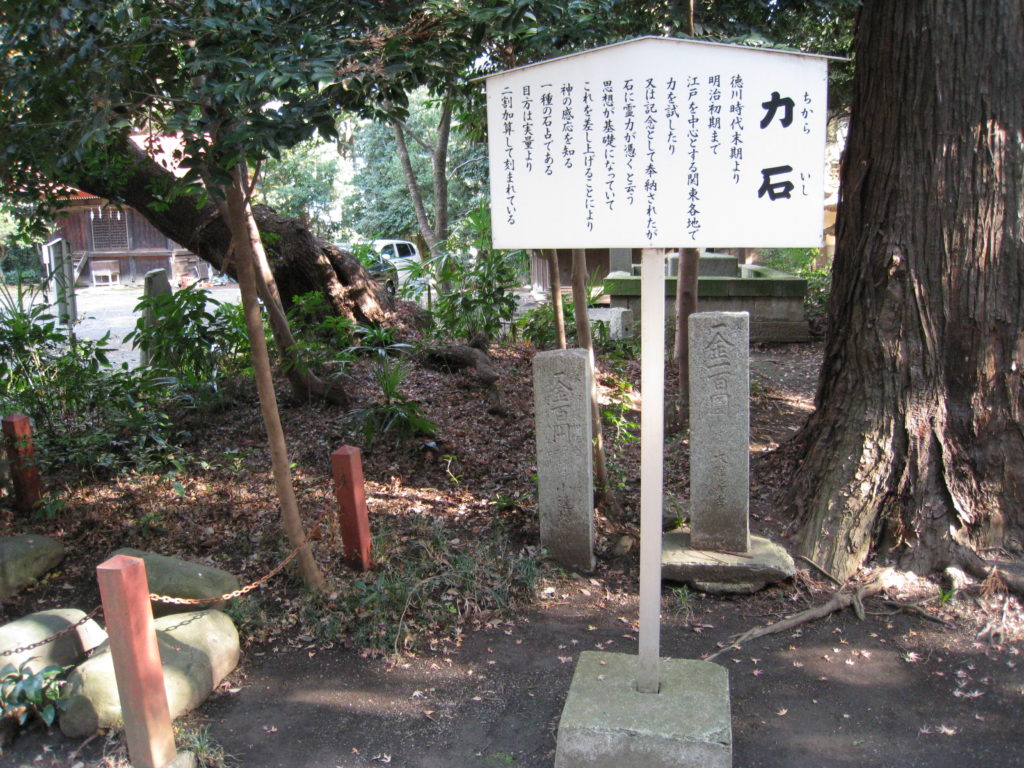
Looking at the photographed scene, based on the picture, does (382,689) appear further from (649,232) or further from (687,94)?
(687,94)

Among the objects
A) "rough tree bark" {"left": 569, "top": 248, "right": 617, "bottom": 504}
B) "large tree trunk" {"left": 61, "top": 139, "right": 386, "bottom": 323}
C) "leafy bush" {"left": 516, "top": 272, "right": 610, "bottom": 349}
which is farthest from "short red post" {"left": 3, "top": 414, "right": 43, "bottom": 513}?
"leafy bush" {"left": 516, "top": 272, "right": 610, "bottom": 349}

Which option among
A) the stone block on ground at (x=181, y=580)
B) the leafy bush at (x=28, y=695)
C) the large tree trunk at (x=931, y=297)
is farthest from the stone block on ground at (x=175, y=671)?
the large tree trunk at (x=931, y=297)

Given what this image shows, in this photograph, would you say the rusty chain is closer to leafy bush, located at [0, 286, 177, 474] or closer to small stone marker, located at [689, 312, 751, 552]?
leafy bush, located at [0, 286, 177, 474]

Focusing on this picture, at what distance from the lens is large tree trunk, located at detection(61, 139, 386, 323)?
22.8 feet

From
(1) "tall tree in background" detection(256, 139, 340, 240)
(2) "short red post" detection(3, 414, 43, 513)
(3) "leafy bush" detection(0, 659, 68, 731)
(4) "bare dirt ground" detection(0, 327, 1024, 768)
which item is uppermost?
(1) "tall tree in background" detection(256, 139, 340, 240)

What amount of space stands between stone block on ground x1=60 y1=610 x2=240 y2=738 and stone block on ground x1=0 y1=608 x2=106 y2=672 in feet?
0.70

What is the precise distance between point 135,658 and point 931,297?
392 centimetres

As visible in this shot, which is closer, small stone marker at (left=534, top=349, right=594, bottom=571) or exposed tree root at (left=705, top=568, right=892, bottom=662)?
exposed tree root at (left=705, top=568, right=892, bottom=662)

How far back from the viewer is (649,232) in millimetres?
2840

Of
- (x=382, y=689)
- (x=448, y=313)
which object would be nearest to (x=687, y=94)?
(x=382, y=689)

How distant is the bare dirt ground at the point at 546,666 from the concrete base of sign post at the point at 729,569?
65 mm

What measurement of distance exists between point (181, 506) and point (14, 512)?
1.04 m

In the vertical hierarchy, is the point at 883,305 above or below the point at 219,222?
below

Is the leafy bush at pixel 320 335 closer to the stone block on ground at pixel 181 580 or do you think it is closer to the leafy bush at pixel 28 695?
the stone block on ground at pixel 181 580
